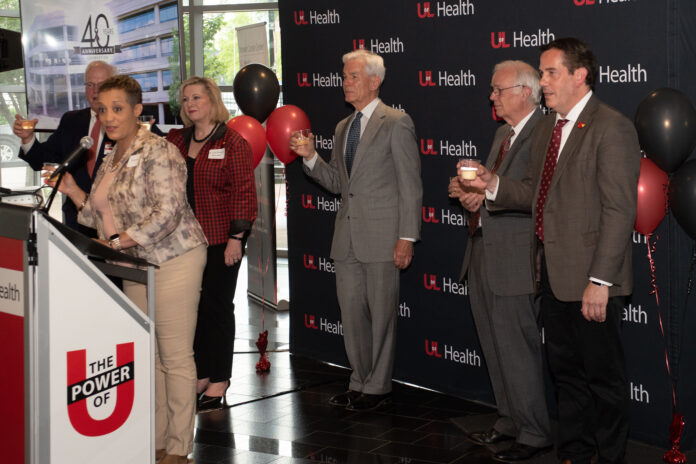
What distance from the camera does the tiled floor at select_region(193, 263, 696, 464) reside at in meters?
4.29

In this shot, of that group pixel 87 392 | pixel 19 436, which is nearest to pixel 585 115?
pixel 87 392

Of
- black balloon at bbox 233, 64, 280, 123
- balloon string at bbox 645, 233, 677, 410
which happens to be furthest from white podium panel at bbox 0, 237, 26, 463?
black balloon at bbox 233, 64, 280, 123

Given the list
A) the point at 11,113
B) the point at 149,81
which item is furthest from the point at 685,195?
the point at 11,113

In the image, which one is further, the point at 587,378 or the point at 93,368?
the point at 587,378

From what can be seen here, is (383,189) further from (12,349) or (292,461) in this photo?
(12,349)

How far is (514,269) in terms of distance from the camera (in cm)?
417

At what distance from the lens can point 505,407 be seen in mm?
4441

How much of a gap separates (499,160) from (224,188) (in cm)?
164

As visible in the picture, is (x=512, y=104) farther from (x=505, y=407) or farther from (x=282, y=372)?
(x=282, y=372)

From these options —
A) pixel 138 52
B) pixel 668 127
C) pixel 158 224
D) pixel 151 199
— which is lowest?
pixel 158 224

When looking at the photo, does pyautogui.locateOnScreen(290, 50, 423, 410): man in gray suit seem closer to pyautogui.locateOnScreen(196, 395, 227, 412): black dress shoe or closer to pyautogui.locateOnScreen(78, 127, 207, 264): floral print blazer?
pyautogui.locateOnScreen(196, 395, 227, 412): black dress shoe

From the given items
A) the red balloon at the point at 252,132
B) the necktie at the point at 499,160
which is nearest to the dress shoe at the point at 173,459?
the necktie at the point at 499,160

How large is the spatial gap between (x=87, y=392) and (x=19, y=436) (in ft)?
0.79

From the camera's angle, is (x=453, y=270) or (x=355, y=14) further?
(x=355, y=14)
